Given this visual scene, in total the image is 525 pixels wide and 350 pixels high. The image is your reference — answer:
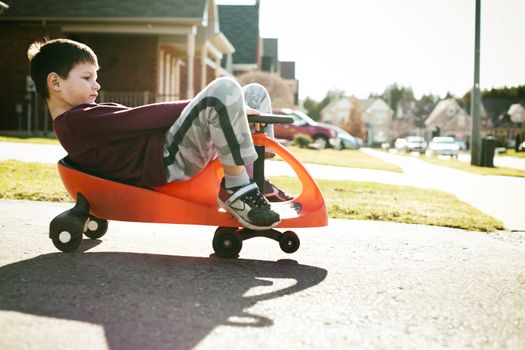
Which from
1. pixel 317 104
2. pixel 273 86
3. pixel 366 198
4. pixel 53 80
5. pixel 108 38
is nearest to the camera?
pixel 53 80

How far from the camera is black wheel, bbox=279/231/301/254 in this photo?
2.79 metres

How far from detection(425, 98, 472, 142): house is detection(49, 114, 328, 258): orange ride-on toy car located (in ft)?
259

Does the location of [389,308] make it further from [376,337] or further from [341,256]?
[341,256]

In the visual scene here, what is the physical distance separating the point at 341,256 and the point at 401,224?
1494 millimetres

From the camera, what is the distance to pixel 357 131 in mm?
65312

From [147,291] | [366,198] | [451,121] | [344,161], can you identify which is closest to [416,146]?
[344,161]

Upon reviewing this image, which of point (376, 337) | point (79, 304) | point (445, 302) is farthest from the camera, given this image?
point (445, 302)

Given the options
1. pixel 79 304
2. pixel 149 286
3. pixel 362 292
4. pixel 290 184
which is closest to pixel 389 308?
pixel 362 292

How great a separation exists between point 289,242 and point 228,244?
320 millimetres

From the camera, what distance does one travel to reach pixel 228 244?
2682 millimetres

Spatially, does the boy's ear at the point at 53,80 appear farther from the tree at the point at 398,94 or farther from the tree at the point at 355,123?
the tree at the point at 398,94

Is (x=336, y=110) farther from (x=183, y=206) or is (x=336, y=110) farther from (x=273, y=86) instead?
(x=183, y=206)

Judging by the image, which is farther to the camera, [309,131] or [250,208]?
[309,131]

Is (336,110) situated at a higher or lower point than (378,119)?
higher
